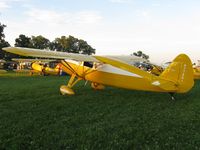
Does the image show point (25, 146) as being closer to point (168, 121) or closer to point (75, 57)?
point (168, 121)

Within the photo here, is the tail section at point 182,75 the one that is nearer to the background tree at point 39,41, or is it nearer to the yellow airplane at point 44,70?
the yellow airplane at point 44,70

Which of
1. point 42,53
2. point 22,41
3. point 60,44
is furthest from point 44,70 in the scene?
point 60,44

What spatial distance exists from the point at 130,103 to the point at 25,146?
5.24m

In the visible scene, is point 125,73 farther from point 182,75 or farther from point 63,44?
point 63,44

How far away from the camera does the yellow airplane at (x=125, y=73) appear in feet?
31.0

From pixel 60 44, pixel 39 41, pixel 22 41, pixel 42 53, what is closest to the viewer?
pixel 42 53

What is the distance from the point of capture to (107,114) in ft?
24.1

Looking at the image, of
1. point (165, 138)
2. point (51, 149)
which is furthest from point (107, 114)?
point (51, 149)

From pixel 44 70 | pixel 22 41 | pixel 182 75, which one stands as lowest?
pixel 44 70

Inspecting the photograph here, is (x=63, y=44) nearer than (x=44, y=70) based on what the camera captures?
No

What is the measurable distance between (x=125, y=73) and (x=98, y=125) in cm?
458

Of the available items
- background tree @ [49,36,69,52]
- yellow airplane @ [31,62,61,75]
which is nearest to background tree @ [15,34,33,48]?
background tree @ [49,36,69,52]

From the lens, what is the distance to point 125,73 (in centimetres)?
1035

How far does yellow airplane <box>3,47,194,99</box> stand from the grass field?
73 centimetres
